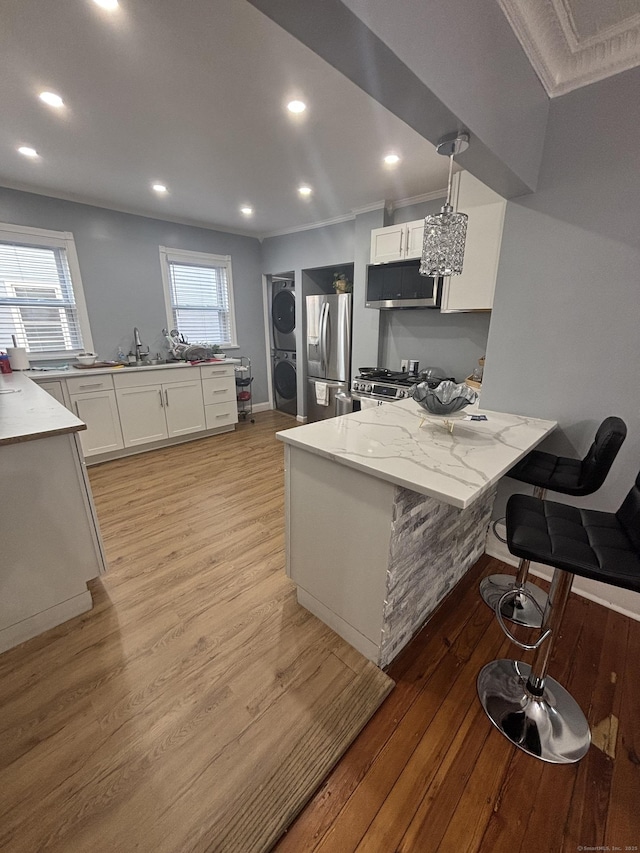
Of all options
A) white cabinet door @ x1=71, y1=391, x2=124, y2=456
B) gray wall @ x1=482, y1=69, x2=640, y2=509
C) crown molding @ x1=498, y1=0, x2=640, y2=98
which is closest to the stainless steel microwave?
gray wall @ x1=482, y1=69, x2=640, y2=509

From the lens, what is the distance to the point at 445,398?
147 cm

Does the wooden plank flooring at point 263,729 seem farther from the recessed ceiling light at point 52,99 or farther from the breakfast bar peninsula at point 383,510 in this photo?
the recessed ceiling light at point 52,99

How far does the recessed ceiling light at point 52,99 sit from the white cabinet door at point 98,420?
2.15 m

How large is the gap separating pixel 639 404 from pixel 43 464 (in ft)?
8.85

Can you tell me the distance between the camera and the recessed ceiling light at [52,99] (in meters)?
1.81

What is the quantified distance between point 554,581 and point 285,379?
440 cm

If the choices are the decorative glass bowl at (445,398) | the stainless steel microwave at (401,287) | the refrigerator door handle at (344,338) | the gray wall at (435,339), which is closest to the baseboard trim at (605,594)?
the decorative glass bowl at (445,398)

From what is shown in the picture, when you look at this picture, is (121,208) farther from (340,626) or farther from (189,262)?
(340,626)

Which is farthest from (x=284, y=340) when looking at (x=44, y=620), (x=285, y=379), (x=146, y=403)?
(x=44, y=620)

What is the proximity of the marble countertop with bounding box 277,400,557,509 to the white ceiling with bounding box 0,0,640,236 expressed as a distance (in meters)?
1.49

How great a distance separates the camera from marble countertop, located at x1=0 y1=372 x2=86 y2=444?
139 centimetres

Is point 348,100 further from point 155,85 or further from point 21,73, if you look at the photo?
point 21,73

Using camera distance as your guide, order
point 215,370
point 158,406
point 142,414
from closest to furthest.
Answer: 1. point 142,414
2. point 158,406
3. point 215,370

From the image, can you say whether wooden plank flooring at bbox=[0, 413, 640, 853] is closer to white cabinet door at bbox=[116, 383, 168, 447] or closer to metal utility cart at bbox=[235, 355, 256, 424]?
white cabinet door at bbox=[116, 383, 168, 447]
